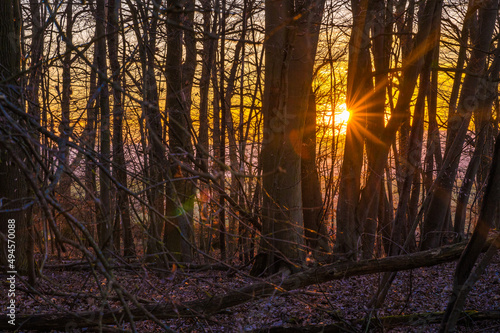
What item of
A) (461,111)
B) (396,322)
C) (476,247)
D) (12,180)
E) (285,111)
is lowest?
(396,322)

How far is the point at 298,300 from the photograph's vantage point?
4.80m

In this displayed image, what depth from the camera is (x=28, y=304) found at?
5.55 metres

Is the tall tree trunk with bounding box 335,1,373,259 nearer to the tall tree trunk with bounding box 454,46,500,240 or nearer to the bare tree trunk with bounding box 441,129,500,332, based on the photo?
the tall tree trunk with bounding box 454,46,500,240

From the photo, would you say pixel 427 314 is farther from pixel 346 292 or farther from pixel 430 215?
pixel 430 215

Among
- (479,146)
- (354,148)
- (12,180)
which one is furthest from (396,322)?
(12,180)

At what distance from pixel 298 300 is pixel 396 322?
1170mm

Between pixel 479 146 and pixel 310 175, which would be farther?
pixel 310 175

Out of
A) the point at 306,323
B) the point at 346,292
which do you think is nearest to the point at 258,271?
the point at 346,292

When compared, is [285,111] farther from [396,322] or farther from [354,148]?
[396,322]

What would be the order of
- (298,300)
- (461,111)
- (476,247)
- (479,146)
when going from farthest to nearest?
(461,111) < (479,146) < (298,300) < (476,247)

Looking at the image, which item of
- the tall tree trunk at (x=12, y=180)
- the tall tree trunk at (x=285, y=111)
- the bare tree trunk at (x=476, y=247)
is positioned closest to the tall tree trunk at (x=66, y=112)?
the tall tree trunk at (x=12, y=180)

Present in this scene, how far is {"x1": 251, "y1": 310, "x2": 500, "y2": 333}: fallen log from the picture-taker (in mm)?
4574

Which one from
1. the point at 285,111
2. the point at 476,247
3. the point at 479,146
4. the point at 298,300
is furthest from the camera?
the point at 479,146

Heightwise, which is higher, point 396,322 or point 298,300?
point 298,300
